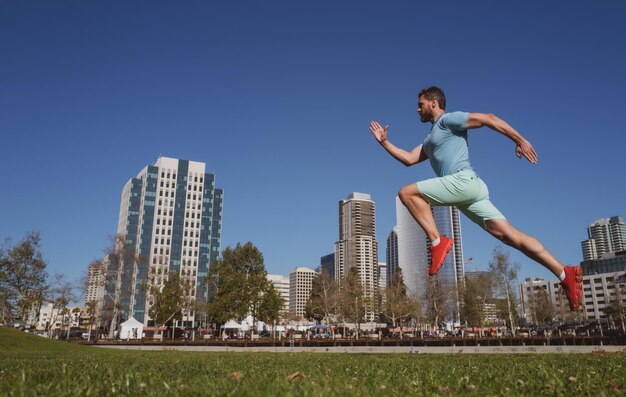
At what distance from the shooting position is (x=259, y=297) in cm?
5650

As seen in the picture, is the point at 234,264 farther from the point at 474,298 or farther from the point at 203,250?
the point at 203,250

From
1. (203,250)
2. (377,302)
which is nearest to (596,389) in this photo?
(377,302)

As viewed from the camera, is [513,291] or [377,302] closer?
[513,291]

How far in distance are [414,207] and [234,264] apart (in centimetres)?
5259

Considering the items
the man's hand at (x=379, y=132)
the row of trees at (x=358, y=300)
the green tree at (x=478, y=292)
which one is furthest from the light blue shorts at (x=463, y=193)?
the green tree at (x=478, y=292)

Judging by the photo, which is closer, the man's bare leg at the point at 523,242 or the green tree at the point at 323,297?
the man's bare leg at the point at 523,242

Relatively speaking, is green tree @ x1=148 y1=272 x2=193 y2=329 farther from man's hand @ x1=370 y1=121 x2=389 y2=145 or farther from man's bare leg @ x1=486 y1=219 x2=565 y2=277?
man's bare leg @ x1=486 y1=219 x2=565 y2=277

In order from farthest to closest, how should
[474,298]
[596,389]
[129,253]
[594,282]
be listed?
[594,282]
[474,298]
[129,253]
[596,389]

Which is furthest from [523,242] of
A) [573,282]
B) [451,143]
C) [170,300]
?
[170,300]

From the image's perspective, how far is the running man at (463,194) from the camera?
19.0 feet

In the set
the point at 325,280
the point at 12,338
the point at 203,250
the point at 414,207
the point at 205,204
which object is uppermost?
the point at 205,204

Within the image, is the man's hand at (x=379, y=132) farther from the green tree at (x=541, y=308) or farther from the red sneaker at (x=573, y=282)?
the green tree at (x=541, y=308)

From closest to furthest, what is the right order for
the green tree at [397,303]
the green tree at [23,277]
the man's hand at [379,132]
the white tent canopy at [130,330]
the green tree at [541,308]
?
the man's hand at [379,132] → the green tree at [23,277] → the white tent canopy at [130,330] → the green tree at [397,303] → the green tree at [541,308]

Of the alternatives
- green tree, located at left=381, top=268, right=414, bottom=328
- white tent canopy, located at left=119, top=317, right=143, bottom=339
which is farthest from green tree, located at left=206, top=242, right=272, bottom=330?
green tree, located at left=381, top=268, right=414, bottom=328
